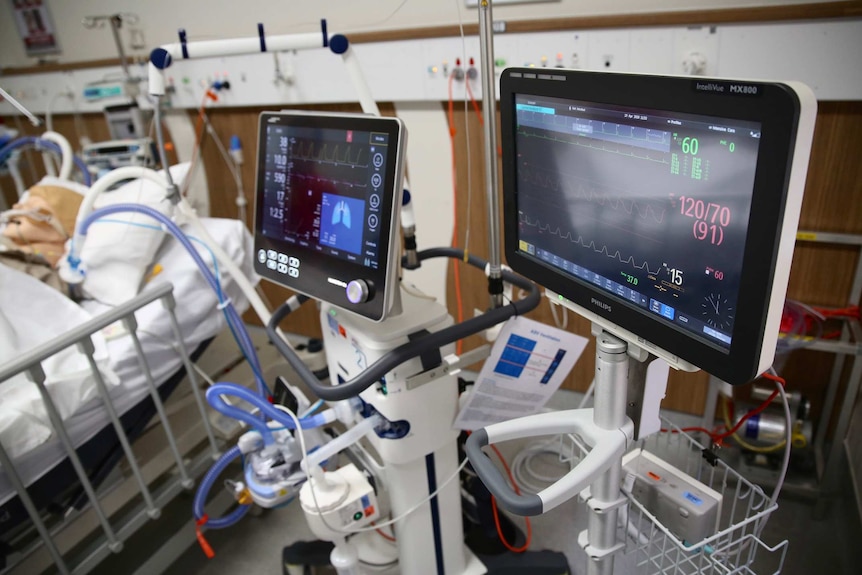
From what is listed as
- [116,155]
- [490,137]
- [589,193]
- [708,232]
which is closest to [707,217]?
[708,232]

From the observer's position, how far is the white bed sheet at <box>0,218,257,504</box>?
1.40m

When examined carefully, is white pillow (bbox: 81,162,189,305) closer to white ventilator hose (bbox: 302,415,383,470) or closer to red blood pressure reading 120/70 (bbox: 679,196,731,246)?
white ventilator hose (bbox: 302,415,383,470)

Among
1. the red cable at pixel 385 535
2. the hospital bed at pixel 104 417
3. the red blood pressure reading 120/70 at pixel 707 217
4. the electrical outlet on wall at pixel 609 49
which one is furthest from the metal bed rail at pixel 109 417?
the electrical outlet on wall at pixel 609 49

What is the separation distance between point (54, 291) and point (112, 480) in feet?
1.94

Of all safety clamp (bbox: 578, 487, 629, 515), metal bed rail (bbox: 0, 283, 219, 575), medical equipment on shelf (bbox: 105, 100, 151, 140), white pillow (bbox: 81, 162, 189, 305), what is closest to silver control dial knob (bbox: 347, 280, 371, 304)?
safety clamp (bbox: 578, 487, 629, 515)

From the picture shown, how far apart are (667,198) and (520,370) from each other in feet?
2.05

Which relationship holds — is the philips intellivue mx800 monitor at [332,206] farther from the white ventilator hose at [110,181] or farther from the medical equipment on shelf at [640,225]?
the white ventilator hose at [110,181]

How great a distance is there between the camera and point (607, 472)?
2.88ft

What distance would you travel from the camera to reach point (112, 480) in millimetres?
1788

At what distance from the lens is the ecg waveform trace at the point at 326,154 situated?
1094 millimetres

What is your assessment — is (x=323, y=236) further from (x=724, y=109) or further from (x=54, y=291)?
(x=54, y=291)

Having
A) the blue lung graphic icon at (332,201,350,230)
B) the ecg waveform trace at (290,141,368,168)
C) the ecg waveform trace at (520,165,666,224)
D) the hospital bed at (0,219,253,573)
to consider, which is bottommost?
the hospital bed at (0,219,253,573)

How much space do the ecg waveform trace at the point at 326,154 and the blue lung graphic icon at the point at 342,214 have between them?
0.26 feet

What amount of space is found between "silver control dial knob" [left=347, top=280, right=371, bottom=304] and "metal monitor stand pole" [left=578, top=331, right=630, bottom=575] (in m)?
0.42
